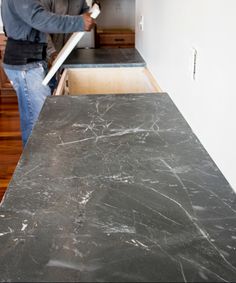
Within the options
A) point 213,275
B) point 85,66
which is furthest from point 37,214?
point 85,66

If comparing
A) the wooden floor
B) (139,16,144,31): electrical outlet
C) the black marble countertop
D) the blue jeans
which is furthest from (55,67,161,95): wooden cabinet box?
the wooden floor

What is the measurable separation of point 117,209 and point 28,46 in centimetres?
174

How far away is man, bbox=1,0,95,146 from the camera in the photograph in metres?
2.08

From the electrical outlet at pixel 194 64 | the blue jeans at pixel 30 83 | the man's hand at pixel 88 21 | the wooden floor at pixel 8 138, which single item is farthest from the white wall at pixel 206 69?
the wooden floor at pixel 8 138

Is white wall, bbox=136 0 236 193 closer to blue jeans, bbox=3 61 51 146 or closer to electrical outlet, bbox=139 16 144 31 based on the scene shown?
electrical outlet, bbox=139 16 144 31

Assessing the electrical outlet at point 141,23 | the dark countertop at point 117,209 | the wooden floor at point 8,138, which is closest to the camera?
the dark countertop at point 117,209

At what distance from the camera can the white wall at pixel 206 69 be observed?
941 mm

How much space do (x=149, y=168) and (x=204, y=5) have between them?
1.70 ft

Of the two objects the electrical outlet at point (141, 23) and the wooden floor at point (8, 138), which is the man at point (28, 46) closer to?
the wooden floor at point (8, 138)

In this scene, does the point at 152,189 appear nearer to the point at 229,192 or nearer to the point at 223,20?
the point at 229,192

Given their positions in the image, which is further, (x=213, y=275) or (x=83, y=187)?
(x=83, y=187)

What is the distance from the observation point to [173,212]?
0.85 m

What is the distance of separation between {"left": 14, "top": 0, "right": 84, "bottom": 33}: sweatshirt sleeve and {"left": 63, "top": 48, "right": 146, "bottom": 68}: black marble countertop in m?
0.28

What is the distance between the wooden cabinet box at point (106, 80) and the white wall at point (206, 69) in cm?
60
